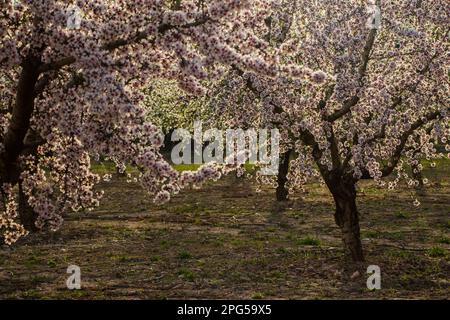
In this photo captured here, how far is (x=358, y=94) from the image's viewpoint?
748 inches

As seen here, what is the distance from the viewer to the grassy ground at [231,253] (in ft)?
58.6

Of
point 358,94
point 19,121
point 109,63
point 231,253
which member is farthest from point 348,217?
point 109,63

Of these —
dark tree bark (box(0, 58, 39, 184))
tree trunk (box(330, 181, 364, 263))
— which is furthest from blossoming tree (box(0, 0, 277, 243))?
tree trunk (box(330, 181, 364, 263))

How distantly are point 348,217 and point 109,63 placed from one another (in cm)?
1249

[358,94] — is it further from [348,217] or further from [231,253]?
[231,253]

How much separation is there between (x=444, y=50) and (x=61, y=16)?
1309 cm

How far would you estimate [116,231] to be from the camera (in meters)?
27.8

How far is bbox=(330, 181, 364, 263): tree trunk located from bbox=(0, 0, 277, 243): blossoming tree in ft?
30.2

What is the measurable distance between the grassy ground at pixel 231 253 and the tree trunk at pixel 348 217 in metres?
0.70

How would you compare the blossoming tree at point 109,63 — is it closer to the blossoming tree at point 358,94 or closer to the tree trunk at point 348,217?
the blossoming tree at point 358,94

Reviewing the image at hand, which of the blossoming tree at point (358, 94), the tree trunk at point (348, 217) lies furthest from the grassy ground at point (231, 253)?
the blossoming tree at point (358, 94)

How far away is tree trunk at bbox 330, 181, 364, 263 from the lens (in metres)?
19.9
